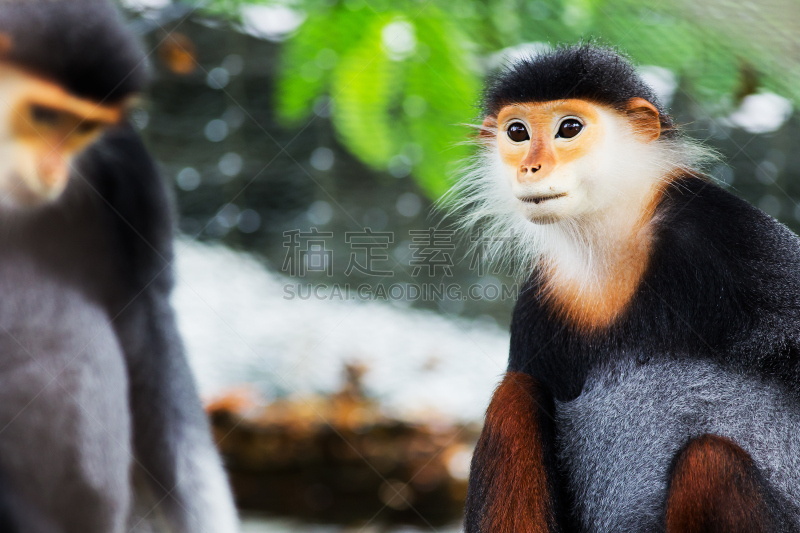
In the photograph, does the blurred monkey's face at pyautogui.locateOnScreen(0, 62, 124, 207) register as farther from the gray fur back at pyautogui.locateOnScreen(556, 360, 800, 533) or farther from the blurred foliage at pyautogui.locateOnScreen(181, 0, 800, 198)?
the gray fur back at pyautogui.locateOnScreen(556, 360, 800, 533)

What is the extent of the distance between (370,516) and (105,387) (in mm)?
2001

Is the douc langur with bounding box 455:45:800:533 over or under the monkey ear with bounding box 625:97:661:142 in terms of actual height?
under

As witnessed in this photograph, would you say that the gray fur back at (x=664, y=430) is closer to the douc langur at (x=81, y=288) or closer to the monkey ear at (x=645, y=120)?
the monkey ear at (x=645, y=120)

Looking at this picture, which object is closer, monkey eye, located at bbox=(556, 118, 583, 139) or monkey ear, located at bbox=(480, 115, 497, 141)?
monkey eye, located at bbox=(556, 118, 583, 139)

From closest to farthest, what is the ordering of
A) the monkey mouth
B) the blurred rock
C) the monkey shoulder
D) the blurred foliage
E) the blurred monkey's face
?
the blurred monkey's face
the monkey mouth
the monkey shoulder
the blurred foliage
the blurred rock

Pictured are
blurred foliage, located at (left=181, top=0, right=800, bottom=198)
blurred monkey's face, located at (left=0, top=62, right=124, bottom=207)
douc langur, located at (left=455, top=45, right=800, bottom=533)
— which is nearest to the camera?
douc langur, located at (left=455, top=45, right=800, bottom=533)

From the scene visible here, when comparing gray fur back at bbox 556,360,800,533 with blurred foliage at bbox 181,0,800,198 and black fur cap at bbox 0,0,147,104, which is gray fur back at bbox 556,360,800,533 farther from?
black fur cap at bbox 0,0,147,104

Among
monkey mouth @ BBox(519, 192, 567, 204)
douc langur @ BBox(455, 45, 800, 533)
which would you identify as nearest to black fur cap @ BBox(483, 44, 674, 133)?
douc langur @ BBox(455, 45, 800, 533)

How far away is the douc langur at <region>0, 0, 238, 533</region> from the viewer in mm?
1463

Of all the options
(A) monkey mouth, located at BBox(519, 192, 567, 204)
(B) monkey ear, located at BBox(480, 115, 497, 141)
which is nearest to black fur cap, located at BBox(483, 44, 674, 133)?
(B) monkey ear, located at BBox(480, 115, 497, 141)

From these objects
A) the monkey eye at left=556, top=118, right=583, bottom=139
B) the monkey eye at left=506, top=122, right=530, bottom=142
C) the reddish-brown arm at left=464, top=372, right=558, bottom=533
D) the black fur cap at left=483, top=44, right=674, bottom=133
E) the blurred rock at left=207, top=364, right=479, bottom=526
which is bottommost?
the blurred rock at left=207, top=364, right=479, bottom=526

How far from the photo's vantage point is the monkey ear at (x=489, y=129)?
1841mm

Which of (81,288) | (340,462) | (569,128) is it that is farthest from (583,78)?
(340,462)

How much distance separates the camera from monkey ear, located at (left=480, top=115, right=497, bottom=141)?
184 centimetres
